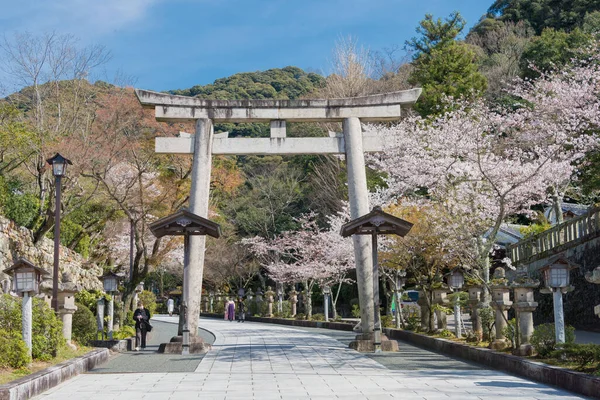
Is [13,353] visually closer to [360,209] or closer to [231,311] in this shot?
[360,209]

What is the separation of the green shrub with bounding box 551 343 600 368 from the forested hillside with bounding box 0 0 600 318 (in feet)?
43.5

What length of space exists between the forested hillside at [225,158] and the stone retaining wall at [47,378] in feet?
23.8

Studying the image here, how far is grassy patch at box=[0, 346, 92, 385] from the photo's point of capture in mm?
9529

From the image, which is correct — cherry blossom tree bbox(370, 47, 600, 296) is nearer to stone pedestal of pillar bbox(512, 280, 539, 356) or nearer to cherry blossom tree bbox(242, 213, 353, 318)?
stone pedestal of pillar bbox(512, 280, 539, 356)

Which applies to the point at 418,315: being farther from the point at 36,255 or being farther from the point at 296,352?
the point at 36,255

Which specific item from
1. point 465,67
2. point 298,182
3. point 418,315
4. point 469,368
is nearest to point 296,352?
point 469,368

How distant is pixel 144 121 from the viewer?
79.7ft

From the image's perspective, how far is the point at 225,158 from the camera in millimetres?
44969

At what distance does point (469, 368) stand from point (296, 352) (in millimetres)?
5051

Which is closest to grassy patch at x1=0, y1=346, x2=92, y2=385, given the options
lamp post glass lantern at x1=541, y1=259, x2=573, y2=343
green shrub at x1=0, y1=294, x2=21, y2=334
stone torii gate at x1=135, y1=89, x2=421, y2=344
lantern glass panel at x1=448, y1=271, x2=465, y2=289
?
green shrub at x1=0, y1=294, x2=21, y2=334

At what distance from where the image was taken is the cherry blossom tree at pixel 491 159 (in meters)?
17.8

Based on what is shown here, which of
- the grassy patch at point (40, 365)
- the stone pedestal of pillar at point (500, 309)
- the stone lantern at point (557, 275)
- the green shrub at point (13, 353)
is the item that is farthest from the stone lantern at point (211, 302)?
the stone lantern at point (557, 275)

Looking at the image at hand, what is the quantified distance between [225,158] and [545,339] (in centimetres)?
3503

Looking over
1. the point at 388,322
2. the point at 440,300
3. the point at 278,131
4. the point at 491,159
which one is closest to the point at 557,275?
the point at 491,159
